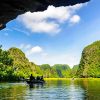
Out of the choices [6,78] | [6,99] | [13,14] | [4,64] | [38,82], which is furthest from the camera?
[4,64]

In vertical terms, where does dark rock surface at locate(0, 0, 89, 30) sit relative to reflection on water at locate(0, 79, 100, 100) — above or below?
above

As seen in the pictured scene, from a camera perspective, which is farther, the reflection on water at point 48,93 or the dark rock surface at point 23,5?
the reflection on water at point 48,93

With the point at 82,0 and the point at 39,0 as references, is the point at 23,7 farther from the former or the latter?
the point at 82,0

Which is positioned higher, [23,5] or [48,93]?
[23,5]

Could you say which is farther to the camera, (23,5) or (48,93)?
(48,93)

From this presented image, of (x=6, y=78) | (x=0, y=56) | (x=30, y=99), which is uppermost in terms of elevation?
(x=0, y=56)

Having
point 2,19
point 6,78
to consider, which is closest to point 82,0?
point 2,19

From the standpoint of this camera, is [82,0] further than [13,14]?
No

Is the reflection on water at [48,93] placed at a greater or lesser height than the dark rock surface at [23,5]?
lesser

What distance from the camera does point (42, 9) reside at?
696 centimetres

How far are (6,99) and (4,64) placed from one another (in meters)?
130

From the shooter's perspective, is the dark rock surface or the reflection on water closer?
the dark rock surface

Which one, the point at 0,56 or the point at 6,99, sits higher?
the point at 0,56

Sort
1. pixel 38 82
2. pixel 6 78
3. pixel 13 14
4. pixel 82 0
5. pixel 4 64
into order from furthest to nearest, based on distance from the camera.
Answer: pixel 4 64 < pixel 6 78 < pixel 38 82 < pixel 13 14 < pixel 82 0
